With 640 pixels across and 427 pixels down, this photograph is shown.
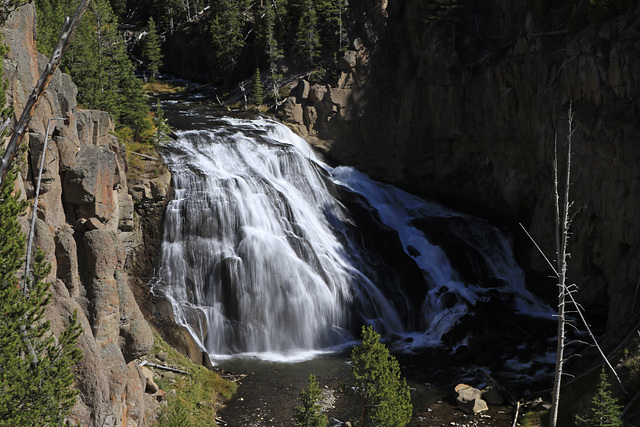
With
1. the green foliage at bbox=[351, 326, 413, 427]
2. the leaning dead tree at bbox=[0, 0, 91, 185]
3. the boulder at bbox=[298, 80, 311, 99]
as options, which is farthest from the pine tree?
the leaning dead tree at bbox=[0, 0, 91, 185]

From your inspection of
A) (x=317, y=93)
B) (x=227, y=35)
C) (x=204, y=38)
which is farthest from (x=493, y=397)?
(x=204, y=38)

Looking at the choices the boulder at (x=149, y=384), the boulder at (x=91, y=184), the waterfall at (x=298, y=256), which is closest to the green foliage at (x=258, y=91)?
the waterfall at (x=298, y=256)

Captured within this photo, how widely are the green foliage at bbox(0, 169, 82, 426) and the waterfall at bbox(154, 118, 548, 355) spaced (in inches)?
575

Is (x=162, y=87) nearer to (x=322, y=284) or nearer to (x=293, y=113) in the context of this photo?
(x=293, y=113)

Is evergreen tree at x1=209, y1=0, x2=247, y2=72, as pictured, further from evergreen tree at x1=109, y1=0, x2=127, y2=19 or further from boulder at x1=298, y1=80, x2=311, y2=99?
evergreen tree at x1=109, y1=0, x2=127, y2=19

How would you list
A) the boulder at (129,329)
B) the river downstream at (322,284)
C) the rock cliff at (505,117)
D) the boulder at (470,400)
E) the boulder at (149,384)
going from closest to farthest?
1. the boulder at (129,329)
2. the boulder at (149,384)
3. the boulder at (470,400)
4. the river downstream at (322,284)
5. the rock cliff at (505,117)

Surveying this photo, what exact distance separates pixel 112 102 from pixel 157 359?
15918 millimetres

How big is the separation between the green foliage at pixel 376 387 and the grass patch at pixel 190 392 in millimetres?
5433

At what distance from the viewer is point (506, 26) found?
37.6m

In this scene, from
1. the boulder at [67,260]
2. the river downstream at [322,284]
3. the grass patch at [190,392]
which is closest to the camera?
the boulder at [67,260]

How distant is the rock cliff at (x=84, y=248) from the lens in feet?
46.8

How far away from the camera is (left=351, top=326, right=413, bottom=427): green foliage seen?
16.2m

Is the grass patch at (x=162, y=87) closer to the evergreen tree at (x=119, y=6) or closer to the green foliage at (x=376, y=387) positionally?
the evergreen tree at (x=119, y=6)

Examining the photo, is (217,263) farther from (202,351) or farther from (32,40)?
(32,40)
